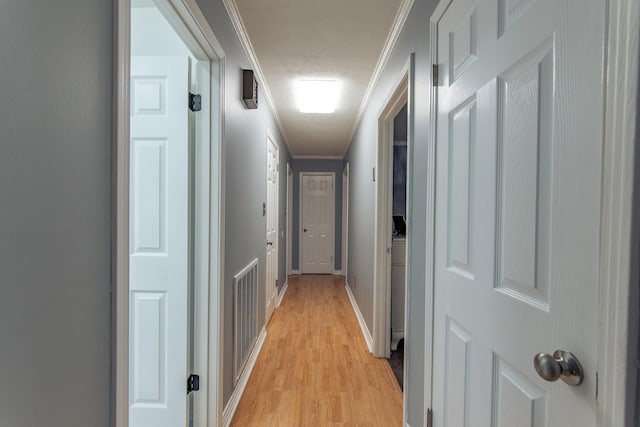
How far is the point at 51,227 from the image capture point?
2.10 ft

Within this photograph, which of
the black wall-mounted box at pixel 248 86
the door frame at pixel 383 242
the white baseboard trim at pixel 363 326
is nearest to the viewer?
the black wall-mounted box at pixel 248 86

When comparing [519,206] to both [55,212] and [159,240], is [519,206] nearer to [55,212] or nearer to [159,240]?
[55,212]

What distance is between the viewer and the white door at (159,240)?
1523 millimetres

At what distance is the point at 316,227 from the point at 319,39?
445 centimetres

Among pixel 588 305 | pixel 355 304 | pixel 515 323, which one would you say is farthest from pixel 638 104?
pixel 355 304

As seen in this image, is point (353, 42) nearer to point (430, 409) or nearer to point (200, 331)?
point (200, 331)

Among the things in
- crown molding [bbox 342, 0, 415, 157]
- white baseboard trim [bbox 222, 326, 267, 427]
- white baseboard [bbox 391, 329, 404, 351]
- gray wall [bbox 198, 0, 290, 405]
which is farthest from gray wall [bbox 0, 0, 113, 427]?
white baseboard [bbox 391, 329, 404, 351]

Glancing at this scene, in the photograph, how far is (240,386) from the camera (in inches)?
81.4

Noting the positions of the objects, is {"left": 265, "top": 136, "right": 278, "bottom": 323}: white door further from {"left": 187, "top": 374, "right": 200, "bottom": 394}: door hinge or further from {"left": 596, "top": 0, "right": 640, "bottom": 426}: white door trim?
{"left": 596, "top": 0, "right": 640, "bottom": 426}: white door trim

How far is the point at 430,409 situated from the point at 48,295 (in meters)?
1.40

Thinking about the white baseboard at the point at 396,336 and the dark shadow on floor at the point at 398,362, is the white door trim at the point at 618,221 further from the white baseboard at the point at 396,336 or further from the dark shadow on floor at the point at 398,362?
the white baseboard at the point at 396,336

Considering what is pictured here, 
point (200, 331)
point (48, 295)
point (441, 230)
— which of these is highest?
point (441, 230)

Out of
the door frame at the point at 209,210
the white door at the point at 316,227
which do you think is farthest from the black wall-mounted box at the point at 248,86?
the white door at the point at 316,227

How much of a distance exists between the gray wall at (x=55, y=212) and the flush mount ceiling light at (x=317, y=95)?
2.21m
